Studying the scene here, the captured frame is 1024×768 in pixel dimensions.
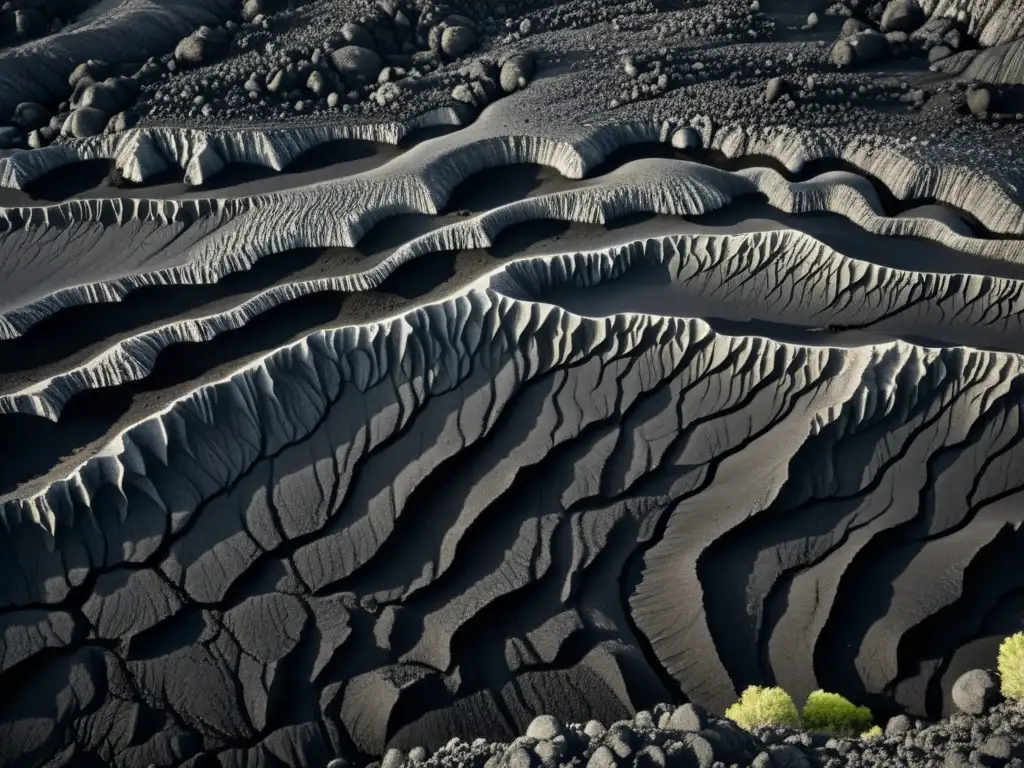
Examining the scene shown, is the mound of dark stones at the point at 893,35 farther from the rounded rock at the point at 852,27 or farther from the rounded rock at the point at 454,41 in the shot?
the rounded rock at the point at 454,41

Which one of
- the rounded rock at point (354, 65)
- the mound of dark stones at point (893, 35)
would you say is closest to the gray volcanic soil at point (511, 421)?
the rounded rock at point (354, 65)

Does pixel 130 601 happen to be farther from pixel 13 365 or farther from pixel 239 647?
pixel 13 365

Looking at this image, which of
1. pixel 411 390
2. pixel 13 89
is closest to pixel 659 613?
pixel 411 390

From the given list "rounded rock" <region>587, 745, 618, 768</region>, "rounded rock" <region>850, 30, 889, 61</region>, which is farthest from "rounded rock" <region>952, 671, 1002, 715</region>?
"rounded rock" <region>850, 30, 889, 61</region>

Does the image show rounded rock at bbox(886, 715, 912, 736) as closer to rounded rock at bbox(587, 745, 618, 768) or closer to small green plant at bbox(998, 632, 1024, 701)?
small green plant at bbox(998, 632, 1024, 701)

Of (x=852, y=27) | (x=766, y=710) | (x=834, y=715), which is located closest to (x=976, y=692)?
(x=834, y=715)

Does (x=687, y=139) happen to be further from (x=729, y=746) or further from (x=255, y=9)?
(x=729, y=746)
